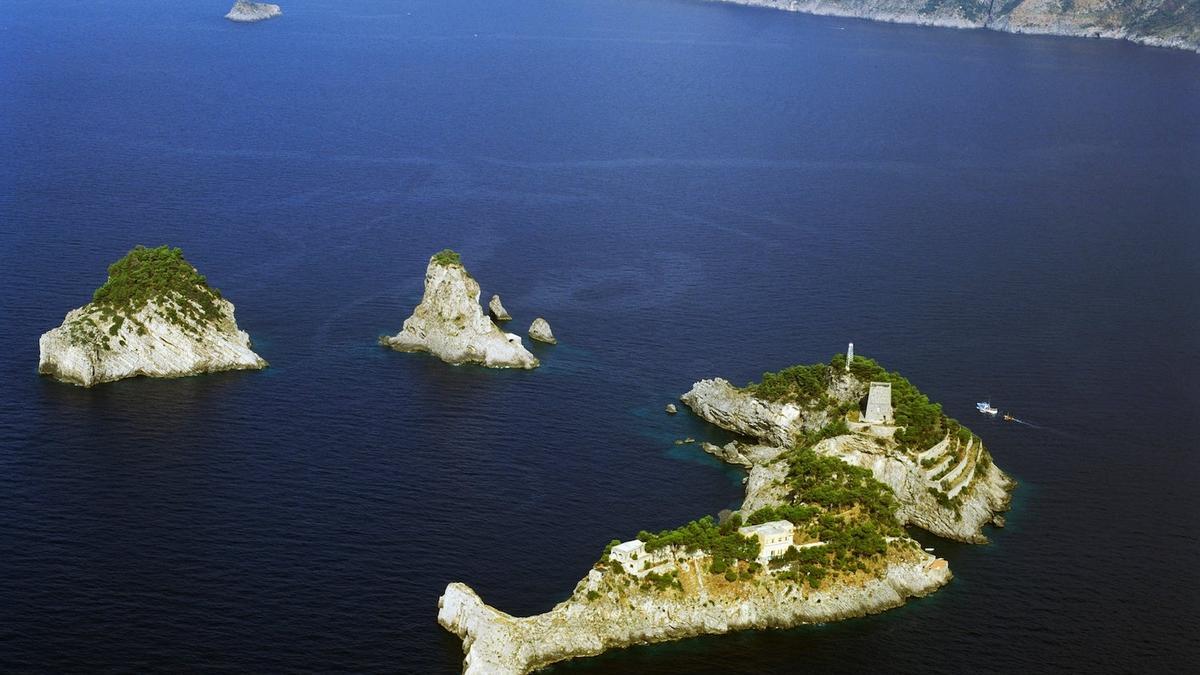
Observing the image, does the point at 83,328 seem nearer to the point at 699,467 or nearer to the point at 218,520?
the point at 218,520

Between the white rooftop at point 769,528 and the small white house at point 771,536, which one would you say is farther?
the white rooftop at point 769,528

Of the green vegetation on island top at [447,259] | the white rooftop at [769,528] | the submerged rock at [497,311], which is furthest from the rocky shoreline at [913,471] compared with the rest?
the submerged rock at [497,311]

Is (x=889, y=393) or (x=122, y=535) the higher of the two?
(x=889, y=393)

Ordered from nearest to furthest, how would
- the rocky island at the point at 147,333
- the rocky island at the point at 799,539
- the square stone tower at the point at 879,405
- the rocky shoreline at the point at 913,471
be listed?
the rocky island at the point at 799,539
the rocky shoreline at the point at 913,471
the square stone tower at the point at 879,405
the rocky island at the point at 147,333

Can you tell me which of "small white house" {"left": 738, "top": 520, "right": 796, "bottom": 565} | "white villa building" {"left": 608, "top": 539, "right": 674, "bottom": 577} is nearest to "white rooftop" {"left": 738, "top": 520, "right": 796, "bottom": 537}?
"small white house" {"left": 738, "top": 520, "right": 796, "bottom": 565}

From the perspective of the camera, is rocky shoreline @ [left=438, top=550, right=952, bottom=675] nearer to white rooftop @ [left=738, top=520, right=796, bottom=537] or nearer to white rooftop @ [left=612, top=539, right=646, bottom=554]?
white rooftop @ [left=612, top=539, right=646, bottom=554]

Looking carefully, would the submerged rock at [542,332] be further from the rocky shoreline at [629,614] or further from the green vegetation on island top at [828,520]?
the rocky shoreline at [629,614]

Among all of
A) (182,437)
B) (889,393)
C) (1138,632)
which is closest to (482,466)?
(182,437)
